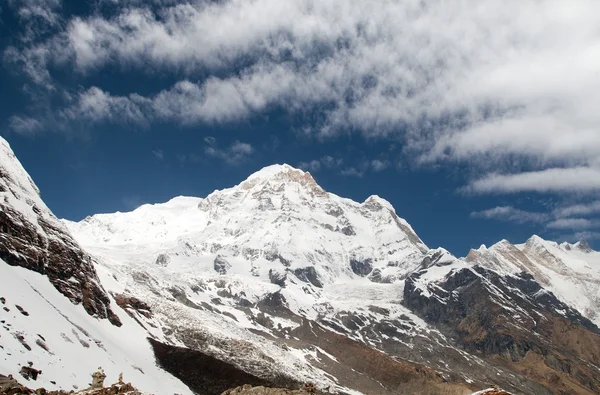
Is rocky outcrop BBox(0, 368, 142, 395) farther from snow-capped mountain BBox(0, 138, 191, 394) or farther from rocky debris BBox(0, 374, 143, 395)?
snow-capped mountain BBox(0, 138, 191, 394)

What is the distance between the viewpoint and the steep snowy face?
412ft

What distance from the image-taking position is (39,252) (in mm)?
131500

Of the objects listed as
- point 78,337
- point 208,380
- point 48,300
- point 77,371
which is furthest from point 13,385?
point 208,380

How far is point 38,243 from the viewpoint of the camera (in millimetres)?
133625

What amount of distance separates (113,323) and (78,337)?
134 feet

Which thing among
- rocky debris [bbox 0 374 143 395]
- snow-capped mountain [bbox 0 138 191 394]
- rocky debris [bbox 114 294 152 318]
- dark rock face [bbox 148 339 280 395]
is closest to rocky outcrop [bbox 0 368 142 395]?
rocky debris [bbox 0 374 143 395]

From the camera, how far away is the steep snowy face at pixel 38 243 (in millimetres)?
125500

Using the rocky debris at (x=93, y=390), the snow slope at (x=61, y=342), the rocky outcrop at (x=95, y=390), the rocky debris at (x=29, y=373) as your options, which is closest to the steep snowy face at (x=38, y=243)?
the snow slope at (x=61, y=342)

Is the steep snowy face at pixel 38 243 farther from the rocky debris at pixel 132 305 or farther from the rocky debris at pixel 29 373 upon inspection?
the rocky debris at pixel 29 373

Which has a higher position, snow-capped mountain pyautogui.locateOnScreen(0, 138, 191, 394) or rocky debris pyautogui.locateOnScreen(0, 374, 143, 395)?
snow-capped mountain pyautogui.locateOnScreen(0, 138, 191, 394)

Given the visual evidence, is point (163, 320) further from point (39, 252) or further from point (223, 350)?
point (39, 252)

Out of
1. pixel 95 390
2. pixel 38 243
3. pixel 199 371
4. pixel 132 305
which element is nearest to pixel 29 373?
pixel 95 390

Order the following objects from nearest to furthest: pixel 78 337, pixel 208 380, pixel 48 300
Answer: pixel 78 337 → pixel 48 300 → pixel 208 380

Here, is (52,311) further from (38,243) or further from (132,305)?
(132,305)
